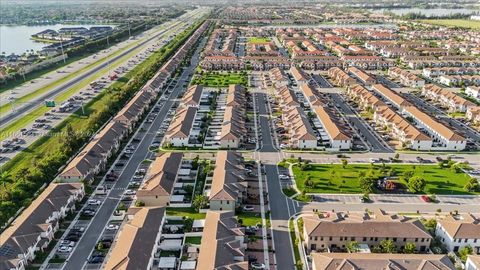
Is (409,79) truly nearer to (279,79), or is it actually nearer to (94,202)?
(279,79)

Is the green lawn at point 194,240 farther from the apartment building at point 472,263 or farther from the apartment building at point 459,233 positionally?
the apartment building at point 472,263

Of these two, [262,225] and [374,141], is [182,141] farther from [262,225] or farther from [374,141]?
[374,141]

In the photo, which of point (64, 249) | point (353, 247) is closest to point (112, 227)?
point (64, 249)

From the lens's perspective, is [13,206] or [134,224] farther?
[13,206]

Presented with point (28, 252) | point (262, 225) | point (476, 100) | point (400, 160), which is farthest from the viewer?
point (476, 100)

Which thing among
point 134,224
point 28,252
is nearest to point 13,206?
point 28,252
